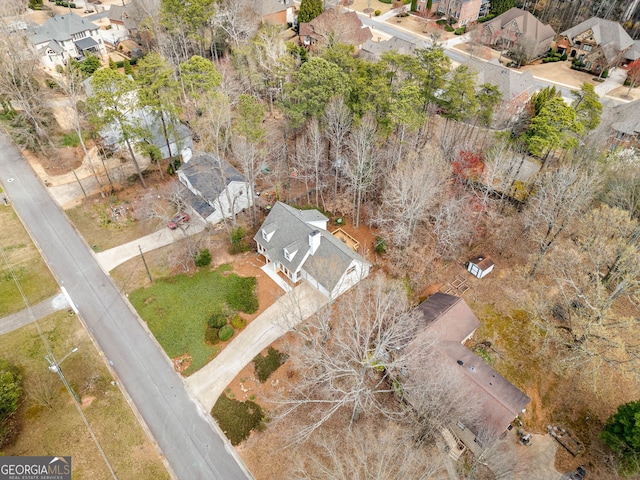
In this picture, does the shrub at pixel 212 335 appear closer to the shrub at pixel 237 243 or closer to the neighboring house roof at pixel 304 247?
the neighboring house roof at pixel 304 247

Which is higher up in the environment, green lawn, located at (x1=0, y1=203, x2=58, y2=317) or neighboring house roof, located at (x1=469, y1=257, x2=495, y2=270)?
neighboring house roof, located at (x1=469, y1=257, x2=495, y2=270)

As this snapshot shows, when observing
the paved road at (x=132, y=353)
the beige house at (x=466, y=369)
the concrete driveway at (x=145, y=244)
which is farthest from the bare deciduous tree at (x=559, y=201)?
the concrete driveway at (x=145, y=244)

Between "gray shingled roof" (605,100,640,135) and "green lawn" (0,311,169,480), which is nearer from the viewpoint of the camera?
"green lawn" (0,311,169,480)

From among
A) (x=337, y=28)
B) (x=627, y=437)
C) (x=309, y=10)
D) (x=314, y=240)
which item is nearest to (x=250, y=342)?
(x=314, y=240)

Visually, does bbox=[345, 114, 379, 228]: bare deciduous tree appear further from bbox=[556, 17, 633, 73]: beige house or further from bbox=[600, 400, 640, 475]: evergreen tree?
bbox=[556, 17, 633, 73]: beige house

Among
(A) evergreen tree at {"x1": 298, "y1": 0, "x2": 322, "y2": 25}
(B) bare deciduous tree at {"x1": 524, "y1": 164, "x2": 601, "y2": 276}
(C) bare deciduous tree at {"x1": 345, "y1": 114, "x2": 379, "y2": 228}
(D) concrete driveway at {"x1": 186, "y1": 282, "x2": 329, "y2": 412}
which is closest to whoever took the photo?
(D) concrete driveway at {"x1": 186, "y1": 282, "x2": 329, "y2": 412}

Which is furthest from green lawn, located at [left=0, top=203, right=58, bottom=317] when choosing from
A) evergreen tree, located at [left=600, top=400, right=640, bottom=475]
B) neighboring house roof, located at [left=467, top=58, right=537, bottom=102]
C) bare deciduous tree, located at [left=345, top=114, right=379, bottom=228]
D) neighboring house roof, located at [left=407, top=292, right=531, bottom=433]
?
neighboring house roof, located at [left=467, top=58, right=537, bottom=102]

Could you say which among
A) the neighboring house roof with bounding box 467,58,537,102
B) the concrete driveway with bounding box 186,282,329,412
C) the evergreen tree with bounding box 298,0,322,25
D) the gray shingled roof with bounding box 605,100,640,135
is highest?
the evergreen tree with bounding box 298,0,322,25

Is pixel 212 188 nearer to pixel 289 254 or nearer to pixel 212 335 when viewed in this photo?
pixel 289 254
